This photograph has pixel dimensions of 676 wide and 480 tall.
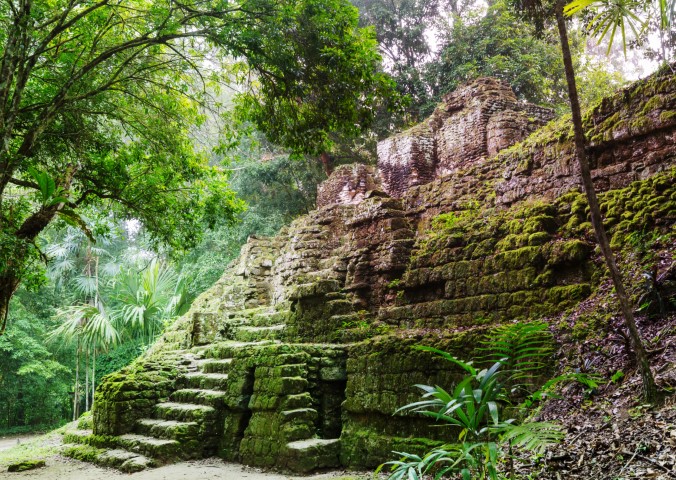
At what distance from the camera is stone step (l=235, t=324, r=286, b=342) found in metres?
7.98

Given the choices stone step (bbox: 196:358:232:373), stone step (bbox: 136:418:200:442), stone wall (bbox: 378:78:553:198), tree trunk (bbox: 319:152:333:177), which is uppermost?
tree trunk (bbox: 319:152:333:177)

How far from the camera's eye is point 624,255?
512 centimetres

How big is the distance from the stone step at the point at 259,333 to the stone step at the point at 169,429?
185 centimetres

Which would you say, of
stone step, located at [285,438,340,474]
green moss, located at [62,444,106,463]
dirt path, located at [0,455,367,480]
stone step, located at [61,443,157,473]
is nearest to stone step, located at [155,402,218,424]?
dirt path, located at [0,455,367,480]

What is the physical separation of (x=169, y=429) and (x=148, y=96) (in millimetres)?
4423

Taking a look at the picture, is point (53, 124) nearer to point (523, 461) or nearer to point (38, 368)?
point (523, 461)

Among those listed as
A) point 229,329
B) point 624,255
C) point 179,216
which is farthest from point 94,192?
point 624,255

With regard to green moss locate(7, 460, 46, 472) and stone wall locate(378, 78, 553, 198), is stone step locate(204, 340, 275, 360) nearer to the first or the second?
green moss locate(7, 460, 46, 472)

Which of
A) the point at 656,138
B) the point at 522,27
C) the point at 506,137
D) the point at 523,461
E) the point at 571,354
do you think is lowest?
the point at 523,461

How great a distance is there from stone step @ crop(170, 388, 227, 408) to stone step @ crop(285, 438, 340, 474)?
5.67ft

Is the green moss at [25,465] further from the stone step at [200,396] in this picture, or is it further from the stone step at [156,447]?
the stone step at [200,396]

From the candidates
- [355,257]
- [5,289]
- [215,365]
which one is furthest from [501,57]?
[5,289]

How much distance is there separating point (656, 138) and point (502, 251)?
2237 mm

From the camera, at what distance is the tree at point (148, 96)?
4.82 m
